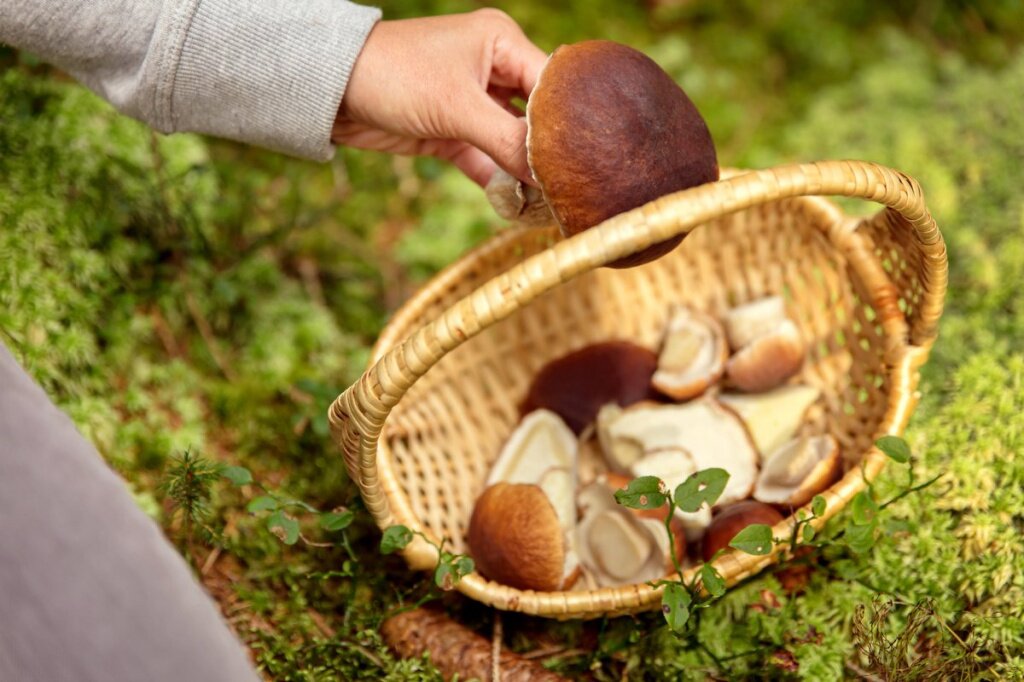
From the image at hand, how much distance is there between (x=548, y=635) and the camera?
1834mm

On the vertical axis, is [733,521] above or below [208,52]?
below

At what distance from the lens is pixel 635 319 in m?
2.29

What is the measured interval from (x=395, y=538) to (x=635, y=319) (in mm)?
1014

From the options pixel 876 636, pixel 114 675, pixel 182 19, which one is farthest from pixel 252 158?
pixel 876 636

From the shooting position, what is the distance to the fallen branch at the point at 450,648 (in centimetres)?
166

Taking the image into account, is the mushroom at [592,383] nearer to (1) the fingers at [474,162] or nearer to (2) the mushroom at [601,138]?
(1) the fingers at [474,162]

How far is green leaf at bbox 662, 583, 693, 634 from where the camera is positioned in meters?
1.42

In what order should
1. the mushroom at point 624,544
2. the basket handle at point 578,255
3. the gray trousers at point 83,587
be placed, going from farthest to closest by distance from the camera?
1. the mushroom at point 624,544
2. the basket handle at point 578,255
3. the gray trousers at point 83,587

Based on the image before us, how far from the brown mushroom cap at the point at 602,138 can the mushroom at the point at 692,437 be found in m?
0.60

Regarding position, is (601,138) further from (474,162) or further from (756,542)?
(756,542)

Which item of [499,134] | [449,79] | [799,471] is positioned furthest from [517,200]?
[799,471]

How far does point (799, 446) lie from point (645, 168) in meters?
0.80

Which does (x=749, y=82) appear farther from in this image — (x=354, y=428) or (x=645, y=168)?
(x=354, y=428)

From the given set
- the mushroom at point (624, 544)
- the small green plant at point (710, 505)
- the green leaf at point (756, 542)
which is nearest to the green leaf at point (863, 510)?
the small green plant at point (710, 505)
